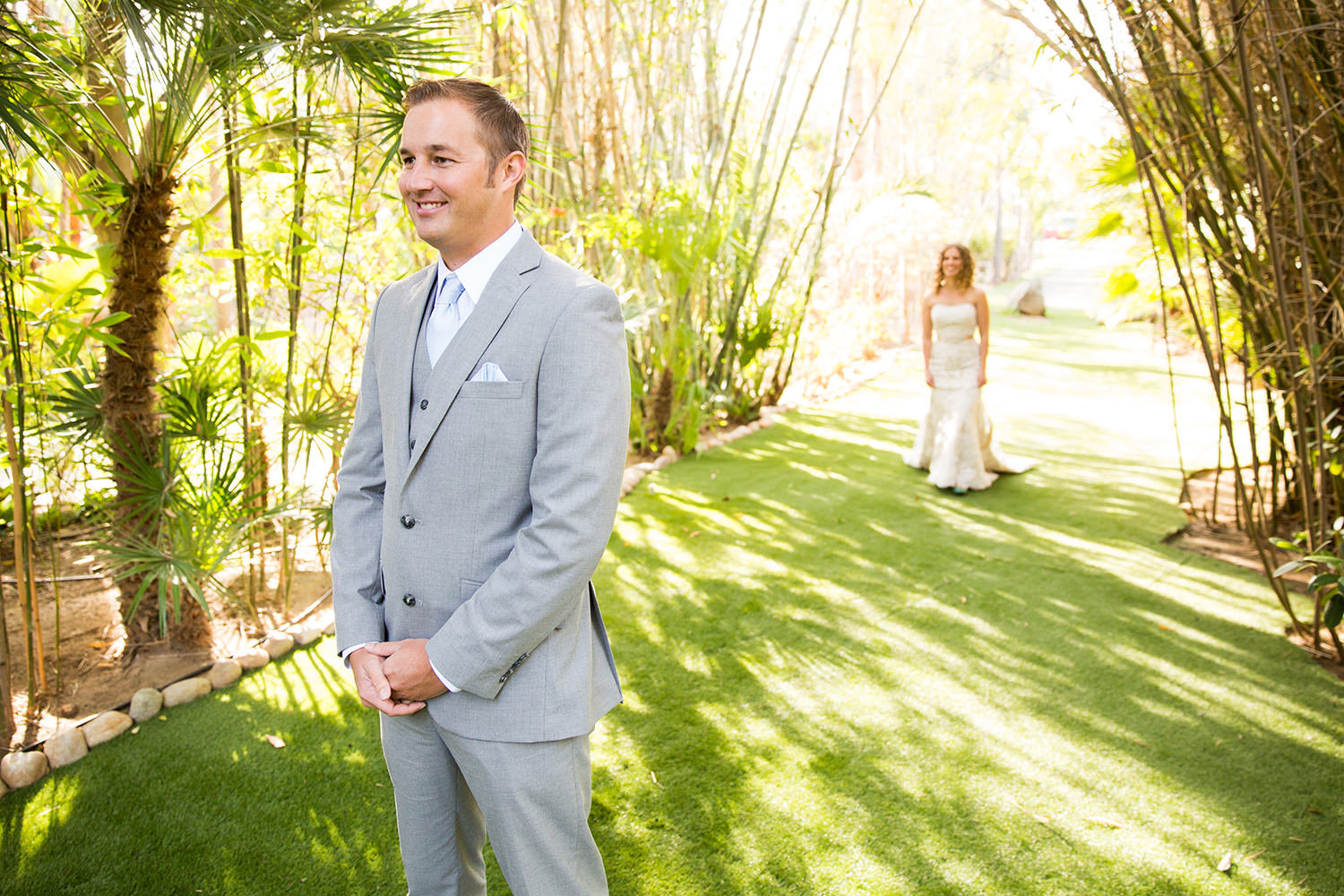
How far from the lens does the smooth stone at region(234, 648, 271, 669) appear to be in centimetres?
279

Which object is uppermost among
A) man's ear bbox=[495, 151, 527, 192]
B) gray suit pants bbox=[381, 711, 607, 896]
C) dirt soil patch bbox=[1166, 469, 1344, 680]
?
man's ear bbox=[495, 151, 527, 192]

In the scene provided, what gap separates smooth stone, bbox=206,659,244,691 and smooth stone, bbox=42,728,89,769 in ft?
1.32

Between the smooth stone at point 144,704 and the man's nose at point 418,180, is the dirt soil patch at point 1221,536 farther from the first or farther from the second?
the smooth stone at point 144,704

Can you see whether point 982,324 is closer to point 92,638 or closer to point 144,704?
point 144,704

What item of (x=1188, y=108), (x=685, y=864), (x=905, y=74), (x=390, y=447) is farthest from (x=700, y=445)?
(x=905, y=74)

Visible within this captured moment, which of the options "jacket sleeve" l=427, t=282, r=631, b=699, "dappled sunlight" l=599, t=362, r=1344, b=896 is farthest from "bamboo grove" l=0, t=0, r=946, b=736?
"dappled sunlight" l=599, t=362, r=1344, b=896

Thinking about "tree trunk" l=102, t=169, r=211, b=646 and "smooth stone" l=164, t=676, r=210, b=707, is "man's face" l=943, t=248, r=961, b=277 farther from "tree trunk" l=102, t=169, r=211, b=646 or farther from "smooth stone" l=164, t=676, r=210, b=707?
"smooth stone" l=164, t=676, r=210, b=707

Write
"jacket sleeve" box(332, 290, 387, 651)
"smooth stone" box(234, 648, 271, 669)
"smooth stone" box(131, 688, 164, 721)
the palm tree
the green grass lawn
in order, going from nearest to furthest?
"jacket sleeve" box(332, 290, 387, 651) < the green grass lawn < the palm tree < "smooth stone" box(131, 688, 164, 721) < "smooth stone" box(234, 648, 271, 669)

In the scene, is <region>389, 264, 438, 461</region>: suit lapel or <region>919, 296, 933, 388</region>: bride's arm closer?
<region>389, 264, 438, 461</region>: suit lapel

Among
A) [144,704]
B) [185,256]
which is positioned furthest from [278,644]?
[185,256]

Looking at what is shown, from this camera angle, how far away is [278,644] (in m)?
2.88

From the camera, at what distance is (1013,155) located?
58.6 feet

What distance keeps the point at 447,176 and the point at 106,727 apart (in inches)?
82.7

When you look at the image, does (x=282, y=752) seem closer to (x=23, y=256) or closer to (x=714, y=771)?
(x=714, y=771)
